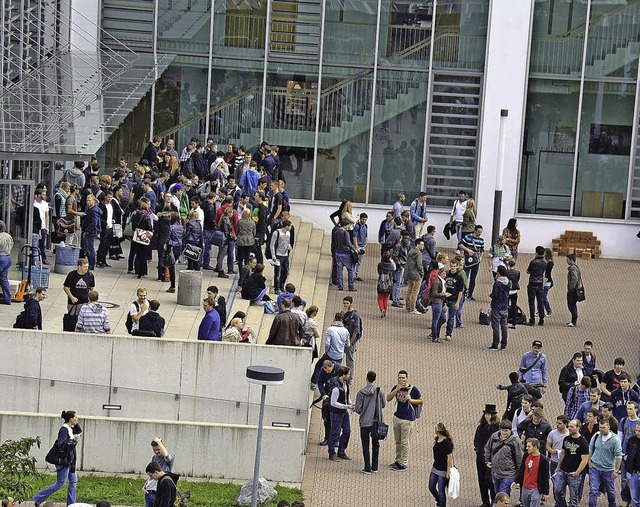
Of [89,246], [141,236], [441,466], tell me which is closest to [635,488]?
[441,466]

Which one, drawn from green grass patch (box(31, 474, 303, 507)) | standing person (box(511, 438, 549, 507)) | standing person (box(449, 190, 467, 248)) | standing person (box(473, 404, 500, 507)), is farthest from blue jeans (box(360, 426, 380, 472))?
standing person (box(449, 190, 467, 248))

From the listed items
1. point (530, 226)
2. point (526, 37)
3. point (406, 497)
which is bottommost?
point (406, 497)

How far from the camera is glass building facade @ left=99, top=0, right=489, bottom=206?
3659 cm

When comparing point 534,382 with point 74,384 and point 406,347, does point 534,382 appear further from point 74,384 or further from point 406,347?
point 74,384

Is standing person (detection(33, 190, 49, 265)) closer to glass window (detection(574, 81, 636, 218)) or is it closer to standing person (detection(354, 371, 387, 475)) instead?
standing person (detection(354, 371, 387, 475))

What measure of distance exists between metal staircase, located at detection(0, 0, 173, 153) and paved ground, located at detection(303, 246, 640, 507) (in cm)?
613

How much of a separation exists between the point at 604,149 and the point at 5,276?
57.5 feet

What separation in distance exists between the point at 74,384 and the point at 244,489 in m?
3.53

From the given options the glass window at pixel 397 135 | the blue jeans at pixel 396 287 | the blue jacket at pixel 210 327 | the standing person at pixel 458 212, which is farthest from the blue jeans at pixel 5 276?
the glass window at pixel 397 135

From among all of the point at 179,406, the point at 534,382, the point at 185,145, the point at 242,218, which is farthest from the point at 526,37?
the point at 179,406

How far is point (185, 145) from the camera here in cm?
3706

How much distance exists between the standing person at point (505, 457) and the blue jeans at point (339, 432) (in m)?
2.58

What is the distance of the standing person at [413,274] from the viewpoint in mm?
28000

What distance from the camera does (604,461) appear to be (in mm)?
19062
